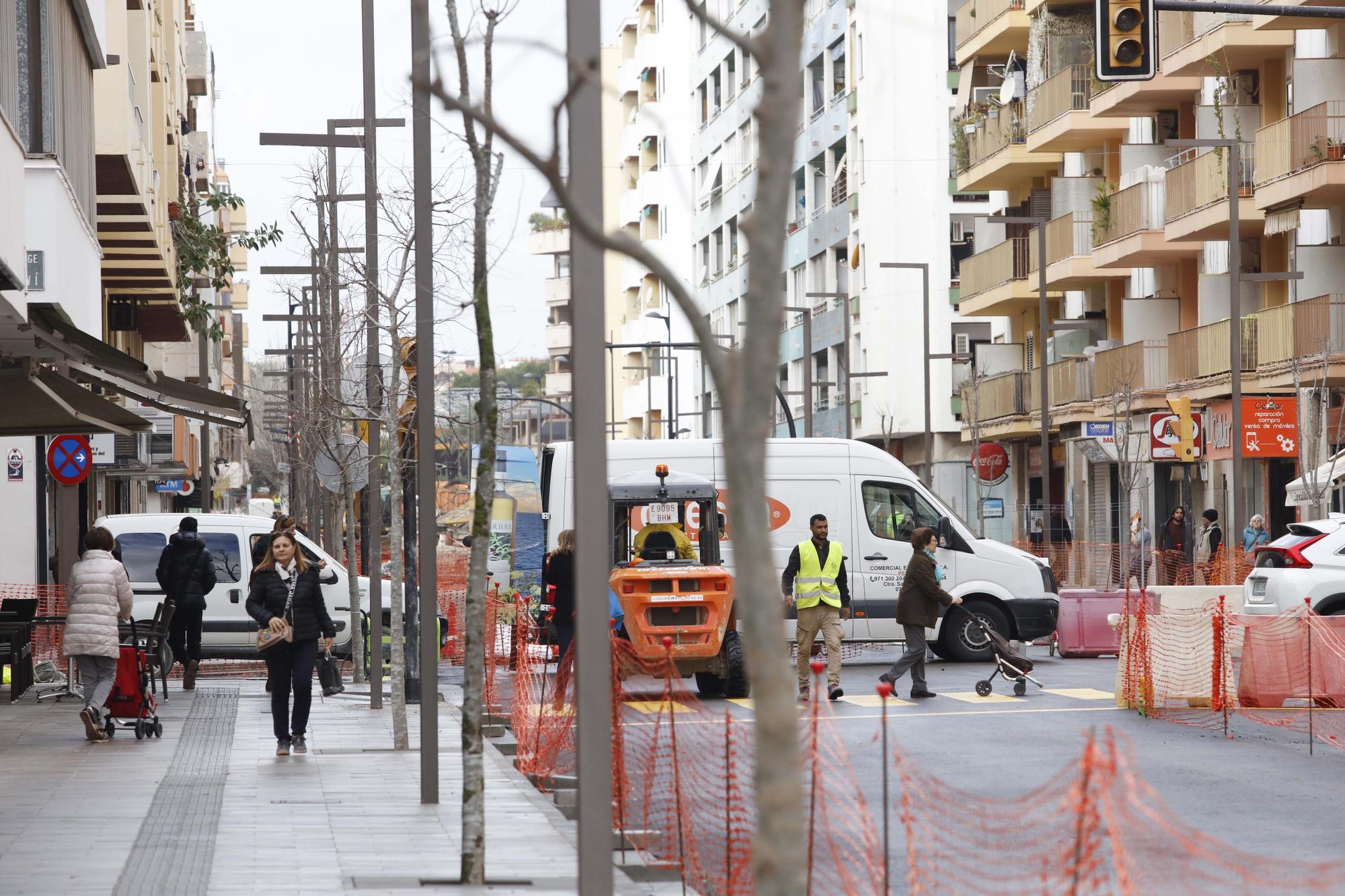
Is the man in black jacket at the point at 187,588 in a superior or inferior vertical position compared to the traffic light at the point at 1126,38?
inferior

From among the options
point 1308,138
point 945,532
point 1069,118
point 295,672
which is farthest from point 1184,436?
point 295,672

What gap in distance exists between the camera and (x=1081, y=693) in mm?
20875

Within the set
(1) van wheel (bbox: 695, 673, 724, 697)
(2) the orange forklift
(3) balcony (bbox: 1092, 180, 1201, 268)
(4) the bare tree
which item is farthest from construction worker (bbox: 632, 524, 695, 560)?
(3) balcony (bbox: 1092, 180, 1201, 268)

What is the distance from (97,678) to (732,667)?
7456 millimetres

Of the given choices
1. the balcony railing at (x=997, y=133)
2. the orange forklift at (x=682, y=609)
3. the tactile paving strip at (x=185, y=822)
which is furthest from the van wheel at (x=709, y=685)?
the balcony railing at (x=997, y=133)

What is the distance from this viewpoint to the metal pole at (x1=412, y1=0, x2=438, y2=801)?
39.3 ft

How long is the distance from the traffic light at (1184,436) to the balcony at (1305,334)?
177cm

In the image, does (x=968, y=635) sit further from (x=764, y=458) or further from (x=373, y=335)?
(x=764, y=458)

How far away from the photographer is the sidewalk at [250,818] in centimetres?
919

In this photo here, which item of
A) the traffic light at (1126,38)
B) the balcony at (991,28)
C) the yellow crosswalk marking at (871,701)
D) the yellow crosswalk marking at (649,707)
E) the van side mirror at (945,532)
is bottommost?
the yellow crosswalk marking at (871,701)

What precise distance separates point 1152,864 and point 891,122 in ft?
182

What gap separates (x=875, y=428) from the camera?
6494 cm

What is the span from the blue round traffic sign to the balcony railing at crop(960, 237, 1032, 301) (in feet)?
95.8

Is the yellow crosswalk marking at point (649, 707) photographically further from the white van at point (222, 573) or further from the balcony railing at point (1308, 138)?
the balcony railing at point (1308, 138)
